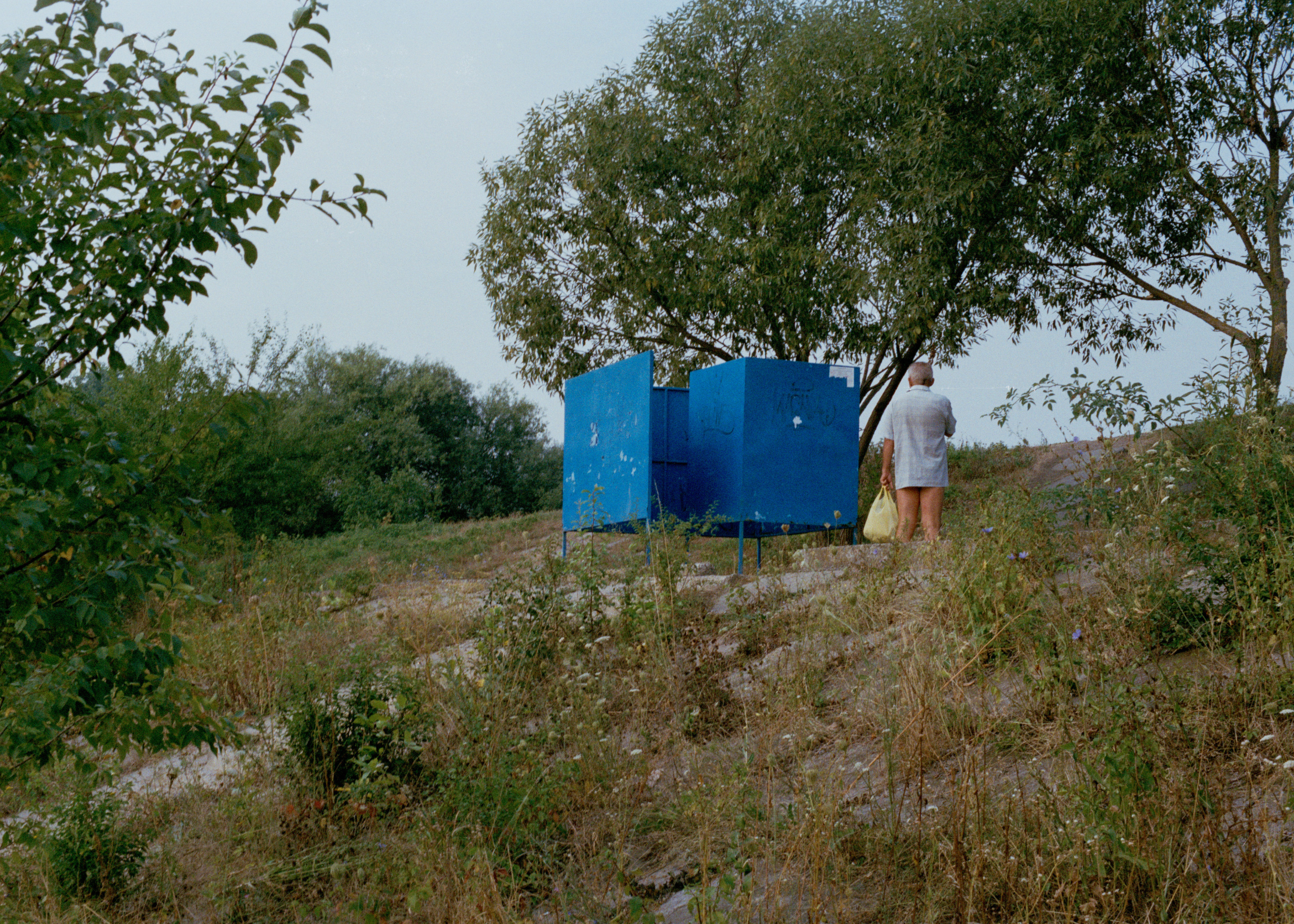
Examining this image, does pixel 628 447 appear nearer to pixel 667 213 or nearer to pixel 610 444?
pixel 610 444

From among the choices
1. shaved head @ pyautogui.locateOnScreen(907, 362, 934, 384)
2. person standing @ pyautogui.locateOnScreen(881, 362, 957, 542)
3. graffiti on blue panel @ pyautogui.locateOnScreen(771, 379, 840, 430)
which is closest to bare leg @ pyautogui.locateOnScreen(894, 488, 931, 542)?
person standing @ pyautogui.locateOnScreen(881, 362, 957, 542)

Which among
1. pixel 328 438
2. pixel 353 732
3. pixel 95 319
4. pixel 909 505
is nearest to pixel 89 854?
pixel 353 732

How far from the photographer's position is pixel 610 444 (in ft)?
33.4

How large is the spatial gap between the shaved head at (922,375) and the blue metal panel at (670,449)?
9.23 ft

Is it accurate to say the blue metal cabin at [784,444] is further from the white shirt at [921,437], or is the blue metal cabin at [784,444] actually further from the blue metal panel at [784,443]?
the white shirt at [921,437]

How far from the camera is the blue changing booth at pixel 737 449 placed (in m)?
9.28

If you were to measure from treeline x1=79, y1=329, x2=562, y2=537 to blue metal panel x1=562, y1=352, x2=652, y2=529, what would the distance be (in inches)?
103

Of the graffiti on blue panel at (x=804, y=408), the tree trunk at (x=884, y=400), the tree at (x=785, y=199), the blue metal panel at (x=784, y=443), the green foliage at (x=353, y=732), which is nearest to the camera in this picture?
the green foliage at (x=353, y=732)

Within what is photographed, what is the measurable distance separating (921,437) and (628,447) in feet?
10.1

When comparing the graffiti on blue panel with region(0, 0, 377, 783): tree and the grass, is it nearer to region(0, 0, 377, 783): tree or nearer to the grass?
the grass

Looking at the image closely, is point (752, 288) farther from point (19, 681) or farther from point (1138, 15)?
point (19, 681)

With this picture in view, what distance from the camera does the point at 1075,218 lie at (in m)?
12.6

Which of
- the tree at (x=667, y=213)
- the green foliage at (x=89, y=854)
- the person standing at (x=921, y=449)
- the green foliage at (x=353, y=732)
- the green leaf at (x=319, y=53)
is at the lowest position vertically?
the green foliage at (x=89, y=854)

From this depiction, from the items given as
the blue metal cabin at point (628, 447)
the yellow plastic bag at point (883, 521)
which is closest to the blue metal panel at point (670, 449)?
the blue metal cabin at point (628, 447)
